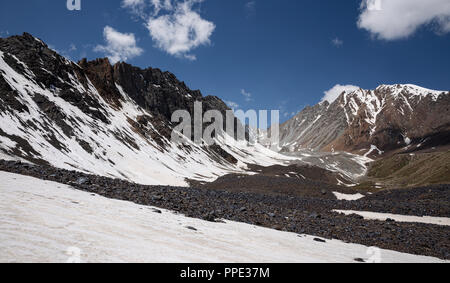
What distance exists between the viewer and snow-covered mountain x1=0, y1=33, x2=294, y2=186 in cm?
4984

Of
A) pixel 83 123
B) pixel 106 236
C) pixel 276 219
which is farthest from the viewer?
pixel 83 123

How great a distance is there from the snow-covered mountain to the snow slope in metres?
30.6

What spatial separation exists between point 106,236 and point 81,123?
2996 inches

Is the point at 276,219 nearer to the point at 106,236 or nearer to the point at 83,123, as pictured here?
the point at 106,236

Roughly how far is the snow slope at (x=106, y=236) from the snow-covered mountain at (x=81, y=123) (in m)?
30.6

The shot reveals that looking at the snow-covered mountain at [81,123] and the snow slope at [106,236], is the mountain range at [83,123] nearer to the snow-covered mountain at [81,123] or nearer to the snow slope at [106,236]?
the snow-covered mountain at [81,123]

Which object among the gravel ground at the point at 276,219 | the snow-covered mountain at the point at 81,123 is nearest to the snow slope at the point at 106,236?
the gravel ground at the point at 276,219

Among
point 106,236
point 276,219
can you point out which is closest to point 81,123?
point 276,219

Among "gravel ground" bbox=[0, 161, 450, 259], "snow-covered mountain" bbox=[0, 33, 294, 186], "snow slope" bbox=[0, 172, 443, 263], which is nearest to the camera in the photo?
"snow slope" bbox=[0, 172, 443, 263]

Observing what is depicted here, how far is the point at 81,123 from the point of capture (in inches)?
2901

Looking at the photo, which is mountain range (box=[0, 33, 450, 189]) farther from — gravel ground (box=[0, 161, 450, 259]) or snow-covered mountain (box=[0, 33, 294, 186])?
gravel ground (box=[0, 161, 450, 259])

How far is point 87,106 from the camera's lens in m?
86.6

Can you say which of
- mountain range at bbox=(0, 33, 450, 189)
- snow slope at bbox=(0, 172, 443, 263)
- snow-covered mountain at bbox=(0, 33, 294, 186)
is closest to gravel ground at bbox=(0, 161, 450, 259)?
snow slope at bbox=(0, 172, 443, 263)

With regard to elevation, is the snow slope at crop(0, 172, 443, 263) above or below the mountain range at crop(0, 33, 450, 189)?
below
